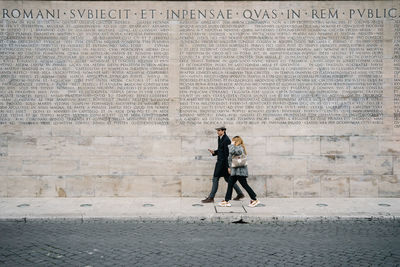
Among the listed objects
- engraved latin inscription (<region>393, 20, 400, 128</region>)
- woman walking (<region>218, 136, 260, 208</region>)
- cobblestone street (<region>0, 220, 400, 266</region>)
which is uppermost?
engraved latin inscription (<region>393, 20, 400, 128</region>)

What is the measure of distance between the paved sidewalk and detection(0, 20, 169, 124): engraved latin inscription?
7.98 ft

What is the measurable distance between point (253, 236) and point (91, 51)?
723 centimetres

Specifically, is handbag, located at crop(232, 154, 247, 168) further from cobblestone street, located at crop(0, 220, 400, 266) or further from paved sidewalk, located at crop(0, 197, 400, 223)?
cobblestone street, located at crop(0, 220, 400, 266)

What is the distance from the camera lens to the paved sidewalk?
870 centimetres

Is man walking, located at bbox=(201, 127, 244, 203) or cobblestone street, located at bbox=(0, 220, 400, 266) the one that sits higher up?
man walking, located at bbox=(201, 127, 244, 203)

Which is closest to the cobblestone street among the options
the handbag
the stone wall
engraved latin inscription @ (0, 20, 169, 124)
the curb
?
the curb

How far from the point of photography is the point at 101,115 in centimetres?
1131

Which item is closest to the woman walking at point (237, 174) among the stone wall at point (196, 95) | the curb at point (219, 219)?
the curb at point (219, 219)

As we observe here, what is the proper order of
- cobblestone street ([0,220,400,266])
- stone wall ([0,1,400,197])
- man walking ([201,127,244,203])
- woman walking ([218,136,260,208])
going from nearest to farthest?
cobblestone street ([0,220,400,266]) → woman walking ([218,136,260,208]) → man walking ([201,127,244,203]) → stone wall ([0,1,400,197])

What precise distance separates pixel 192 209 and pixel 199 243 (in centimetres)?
253

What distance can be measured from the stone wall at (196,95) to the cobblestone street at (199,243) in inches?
114

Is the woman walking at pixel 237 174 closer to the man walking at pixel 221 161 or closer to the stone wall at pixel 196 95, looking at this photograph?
the man walking at pixel 221 161

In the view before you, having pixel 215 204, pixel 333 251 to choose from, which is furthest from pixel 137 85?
pixel 333 251

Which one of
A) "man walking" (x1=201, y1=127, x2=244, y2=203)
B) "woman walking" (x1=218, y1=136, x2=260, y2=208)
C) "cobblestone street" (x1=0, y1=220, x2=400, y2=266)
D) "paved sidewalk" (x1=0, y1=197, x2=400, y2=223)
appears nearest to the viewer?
"cobblestone street" (x1=0, y1=220, x2=400, y2=266)
